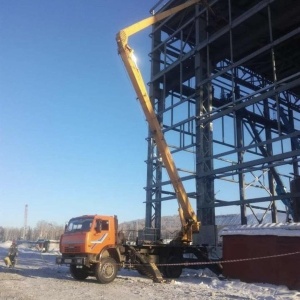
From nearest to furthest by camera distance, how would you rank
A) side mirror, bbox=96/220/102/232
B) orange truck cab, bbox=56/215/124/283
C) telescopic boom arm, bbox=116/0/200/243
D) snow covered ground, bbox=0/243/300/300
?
snow covered ground, bbox=0/243/300/300, orange truck cab, bbox=56/215/124/283, side mirror, bbox=96/220/102/232, telescopic boom arm, bbox=116/0/200/243

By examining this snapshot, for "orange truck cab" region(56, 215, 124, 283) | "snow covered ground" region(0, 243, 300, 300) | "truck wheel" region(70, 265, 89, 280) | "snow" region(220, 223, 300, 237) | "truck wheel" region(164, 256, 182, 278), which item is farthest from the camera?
"truck wheel" region(164, 256, 182, 278)

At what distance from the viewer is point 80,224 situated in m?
15.1

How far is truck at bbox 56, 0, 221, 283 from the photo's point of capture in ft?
46.9

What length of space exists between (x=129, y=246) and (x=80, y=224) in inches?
95.7

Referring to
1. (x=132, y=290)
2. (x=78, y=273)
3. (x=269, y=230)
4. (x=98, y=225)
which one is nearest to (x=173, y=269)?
(x=78, y=273)

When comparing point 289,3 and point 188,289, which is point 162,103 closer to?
point 289,3

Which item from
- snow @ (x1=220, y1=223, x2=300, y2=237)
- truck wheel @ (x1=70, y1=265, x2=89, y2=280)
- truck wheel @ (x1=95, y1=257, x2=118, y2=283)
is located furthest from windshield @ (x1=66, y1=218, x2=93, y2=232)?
snow @ (x1=220, y1=223, x2=300, y2=237)

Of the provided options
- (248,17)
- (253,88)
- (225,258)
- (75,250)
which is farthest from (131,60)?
(253,88)

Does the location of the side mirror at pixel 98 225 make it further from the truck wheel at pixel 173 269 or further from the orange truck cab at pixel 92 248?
the truck wheel at pixel 173 269

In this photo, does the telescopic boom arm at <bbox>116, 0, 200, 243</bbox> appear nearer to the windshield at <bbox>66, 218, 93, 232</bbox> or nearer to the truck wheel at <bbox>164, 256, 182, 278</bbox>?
the truck wheel at <bbox>164, 256, 182, 278</bbox>

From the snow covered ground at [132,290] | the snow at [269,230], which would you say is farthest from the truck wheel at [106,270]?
the snow at [269,230]

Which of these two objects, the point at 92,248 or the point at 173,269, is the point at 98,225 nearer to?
the point at 92,248

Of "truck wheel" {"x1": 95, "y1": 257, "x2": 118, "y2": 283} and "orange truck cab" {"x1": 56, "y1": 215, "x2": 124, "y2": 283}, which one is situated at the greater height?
"orange truck cab" {"x1": 56, "y1": 215, "x2": 124, "y2": 283}

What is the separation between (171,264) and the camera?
53.5 feet
